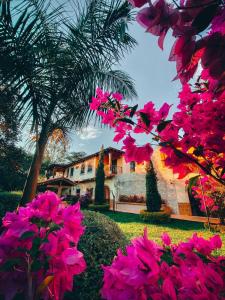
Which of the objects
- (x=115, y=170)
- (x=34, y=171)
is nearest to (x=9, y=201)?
(x=34, y=171)

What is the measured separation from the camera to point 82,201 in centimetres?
1759

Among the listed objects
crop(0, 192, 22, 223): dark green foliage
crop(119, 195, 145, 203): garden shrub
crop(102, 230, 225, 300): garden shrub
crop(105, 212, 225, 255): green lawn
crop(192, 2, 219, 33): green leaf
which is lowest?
crop(105, 212, 225, 255): green lawn

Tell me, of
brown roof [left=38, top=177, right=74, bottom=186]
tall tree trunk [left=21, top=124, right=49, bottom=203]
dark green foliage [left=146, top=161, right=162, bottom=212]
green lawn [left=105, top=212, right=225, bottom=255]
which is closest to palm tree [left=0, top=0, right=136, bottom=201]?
tall tree trunk [left=21, top=124, right=49, bottom=203]

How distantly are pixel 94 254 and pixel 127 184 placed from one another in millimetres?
16019

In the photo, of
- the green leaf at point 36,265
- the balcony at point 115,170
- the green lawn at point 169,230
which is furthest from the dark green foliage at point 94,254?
the balcony at point 115,170

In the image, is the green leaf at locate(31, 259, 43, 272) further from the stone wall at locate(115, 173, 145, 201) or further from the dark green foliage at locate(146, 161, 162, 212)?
the stone wall at locate(115, 173, 145, 201)

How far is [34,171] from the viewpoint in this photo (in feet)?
10.5

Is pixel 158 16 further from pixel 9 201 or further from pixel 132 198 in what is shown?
pixel 132 198

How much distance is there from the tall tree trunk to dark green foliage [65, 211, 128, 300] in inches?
43.5

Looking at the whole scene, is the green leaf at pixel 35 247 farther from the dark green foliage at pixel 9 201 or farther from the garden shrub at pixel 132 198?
the garden shrub at pixel 132 198

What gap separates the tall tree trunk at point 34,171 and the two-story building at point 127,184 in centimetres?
731

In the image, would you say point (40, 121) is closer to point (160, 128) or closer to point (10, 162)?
point (160, 128)

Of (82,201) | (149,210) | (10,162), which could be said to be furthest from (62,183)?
(149,210)

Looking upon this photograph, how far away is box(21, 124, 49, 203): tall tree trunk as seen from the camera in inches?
118
